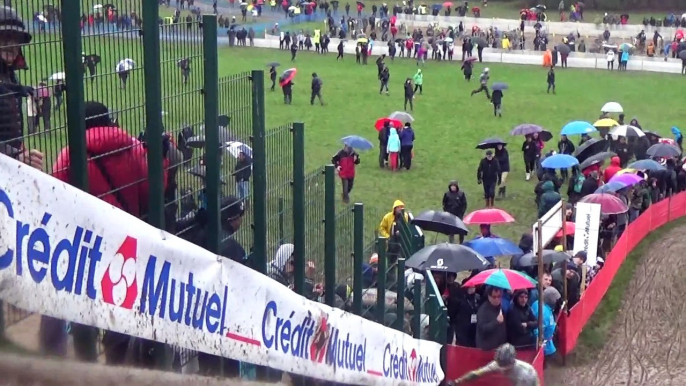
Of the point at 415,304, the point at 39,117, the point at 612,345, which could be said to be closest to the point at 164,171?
the point at 39,117

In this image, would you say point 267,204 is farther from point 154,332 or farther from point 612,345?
point 612,345

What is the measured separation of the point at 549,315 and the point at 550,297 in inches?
26.1

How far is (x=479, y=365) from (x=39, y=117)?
6.52 m

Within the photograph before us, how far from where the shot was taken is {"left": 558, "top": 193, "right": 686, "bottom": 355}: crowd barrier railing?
12.4m

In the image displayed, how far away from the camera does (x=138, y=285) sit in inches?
176

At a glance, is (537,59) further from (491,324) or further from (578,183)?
(491,324)

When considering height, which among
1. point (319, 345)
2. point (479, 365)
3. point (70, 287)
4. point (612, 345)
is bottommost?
point (612, 345)

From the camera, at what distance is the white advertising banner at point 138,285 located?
12.4ft

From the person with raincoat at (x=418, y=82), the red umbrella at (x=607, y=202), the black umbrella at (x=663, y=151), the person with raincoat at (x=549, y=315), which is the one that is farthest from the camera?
the person with raincoat at (x=418, y=82)

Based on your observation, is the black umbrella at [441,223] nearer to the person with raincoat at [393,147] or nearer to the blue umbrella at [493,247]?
the blue umbrella at [493,247]

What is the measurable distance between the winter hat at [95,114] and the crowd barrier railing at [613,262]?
837 centimetres

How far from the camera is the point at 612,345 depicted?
1325 cm

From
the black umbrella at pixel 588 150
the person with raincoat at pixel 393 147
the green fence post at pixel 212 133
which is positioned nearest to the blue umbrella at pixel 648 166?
the black umbrella at pixel 588 150

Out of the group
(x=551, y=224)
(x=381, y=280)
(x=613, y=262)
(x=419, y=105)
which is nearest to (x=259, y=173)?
(x=381, y=280)
